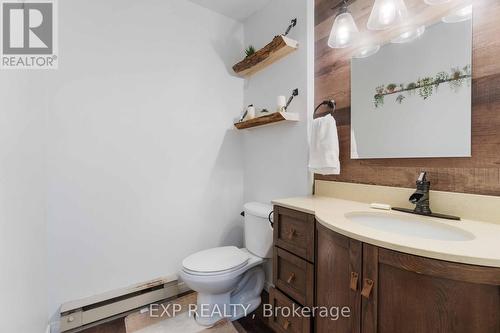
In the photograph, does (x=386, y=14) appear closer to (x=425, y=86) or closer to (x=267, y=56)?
(x=425, y=86)

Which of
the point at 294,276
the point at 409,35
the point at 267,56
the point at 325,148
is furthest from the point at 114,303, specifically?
the point at 409,35

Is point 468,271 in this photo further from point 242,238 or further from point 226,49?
point 226,49

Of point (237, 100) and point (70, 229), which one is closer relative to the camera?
point (70, 229)

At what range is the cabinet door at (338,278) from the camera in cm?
80

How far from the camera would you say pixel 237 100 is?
7.24 ft

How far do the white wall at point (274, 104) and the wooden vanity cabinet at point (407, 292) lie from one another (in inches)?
30.9

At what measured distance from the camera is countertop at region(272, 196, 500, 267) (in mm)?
578

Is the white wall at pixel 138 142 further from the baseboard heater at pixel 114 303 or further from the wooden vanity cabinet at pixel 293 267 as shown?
the wooden vanity cabinet at pixel 293 267

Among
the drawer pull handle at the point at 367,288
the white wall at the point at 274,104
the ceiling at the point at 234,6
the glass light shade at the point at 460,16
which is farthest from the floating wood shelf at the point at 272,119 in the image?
the drawer pull handle at the point at 367,288

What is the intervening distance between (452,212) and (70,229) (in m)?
2.10

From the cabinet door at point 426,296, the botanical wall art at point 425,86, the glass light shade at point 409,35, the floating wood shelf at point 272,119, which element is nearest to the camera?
the cabinet door at point 426,296

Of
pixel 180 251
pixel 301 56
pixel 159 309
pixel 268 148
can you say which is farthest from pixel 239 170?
pixel 159 309

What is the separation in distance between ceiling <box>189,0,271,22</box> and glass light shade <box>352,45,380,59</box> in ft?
3.33

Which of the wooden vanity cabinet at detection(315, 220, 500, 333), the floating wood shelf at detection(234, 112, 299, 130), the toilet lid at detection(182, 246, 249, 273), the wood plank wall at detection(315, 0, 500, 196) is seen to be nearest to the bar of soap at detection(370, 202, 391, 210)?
the wood plank wall at detection(315, 0, 500, 196)
